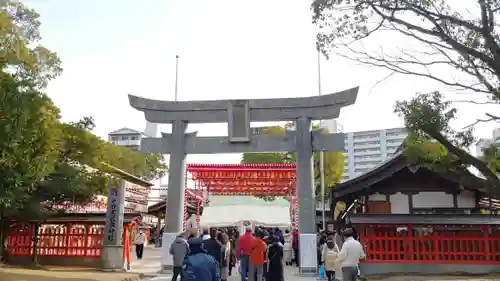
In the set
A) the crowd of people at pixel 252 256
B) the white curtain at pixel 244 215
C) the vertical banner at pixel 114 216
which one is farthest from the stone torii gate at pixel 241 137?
the white curtain at pixel 244 215

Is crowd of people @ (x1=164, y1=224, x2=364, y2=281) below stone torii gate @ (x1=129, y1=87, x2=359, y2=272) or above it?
below

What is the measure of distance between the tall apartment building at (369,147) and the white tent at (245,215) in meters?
90.3

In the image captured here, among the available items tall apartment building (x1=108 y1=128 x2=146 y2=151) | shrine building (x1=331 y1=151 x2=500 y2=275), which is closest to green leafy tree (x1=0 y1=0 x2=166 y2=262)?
shrine building (x1=331 y1=151 x2=500 y2=275)

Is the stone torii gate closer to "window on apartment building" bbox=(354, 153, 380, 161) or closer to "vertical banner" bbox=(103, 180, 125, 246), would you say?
"vertical banner" bbox=(103, 180, 125, 246)

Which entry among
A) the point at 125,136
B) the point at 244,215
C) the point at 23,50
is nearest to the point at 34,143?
the point at 23,50

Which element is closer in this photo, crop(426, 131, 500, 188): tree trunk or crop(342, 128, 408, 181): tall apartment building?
crop(426, 131, 500, 188): tree trunk

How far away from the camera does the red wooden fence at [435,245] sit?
16.4 meters

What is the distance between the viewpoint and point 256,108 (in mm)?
17516

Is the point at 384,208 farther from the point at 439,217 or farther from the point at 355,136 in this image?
the point at 355,136

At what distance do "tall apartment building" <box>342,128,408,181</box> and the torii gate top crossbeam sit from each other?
104 m

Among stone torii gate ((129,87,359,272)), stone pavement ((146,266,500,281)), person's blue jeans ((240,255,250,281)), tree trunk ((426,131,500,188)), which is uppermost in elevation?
stone torii gate ((129,87,359,272))

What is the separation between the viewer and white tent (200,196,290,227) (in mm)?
29156

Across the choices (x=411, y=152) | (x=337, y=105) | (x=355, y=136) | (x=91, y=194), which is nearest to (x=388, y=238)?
(x=337, y=105)

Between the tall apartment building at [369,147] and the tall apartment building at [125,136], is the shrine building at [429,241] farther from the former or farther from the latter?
the tall apartment building at [369,147]
